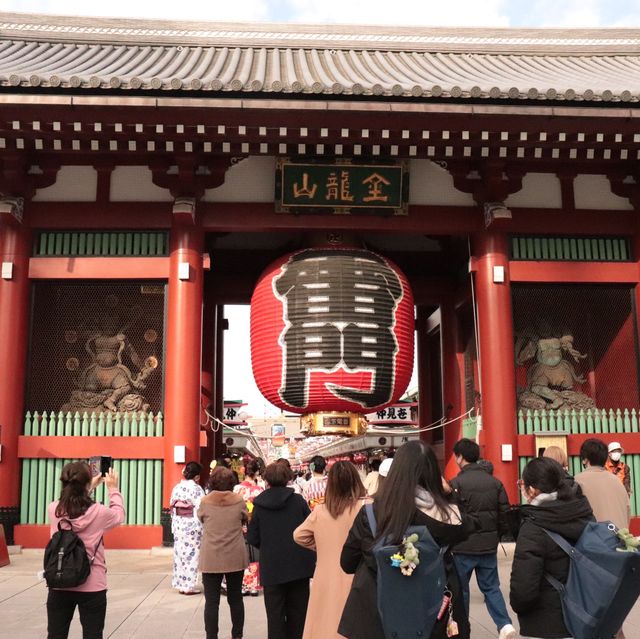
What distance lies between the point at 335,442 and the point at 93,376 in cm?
1660

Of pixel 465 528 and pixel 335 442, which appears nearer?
pixel 465 528

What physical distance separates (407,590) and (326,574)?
41.0 inches

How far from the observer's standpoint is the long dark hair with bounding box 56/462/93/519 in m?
3.97

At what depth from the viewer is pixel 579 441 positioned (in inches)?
403

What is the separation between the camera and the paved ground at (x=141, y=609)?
5621mm

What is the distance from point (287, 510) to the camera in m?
4.76

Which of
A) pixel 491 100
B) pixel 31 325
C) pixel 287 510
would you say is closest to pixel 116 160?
pixel 31 325

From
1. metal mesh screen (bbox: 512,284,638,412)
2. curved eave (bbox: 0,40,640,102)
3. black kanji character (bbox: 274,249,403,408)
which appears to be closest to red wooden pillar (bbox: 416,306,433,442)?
metal mesh screen (bbox: 512,284,638,412)

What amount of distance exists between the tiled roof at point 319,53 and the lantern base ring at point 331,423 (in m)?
4.93

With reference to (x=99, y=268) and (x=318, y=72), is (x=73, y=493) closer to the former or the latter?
(x=99, y=268)

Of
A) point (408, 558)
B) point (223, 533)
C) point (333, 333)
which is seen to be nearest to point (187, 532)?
point (223, 533)

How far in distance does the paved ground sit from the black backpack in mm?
1843

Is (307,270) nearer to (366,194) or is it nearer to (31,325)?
(366,194)

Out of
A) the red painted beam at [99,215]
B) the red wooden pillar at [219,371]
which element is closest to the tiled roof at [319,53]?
the red painted beam at [99,215]
